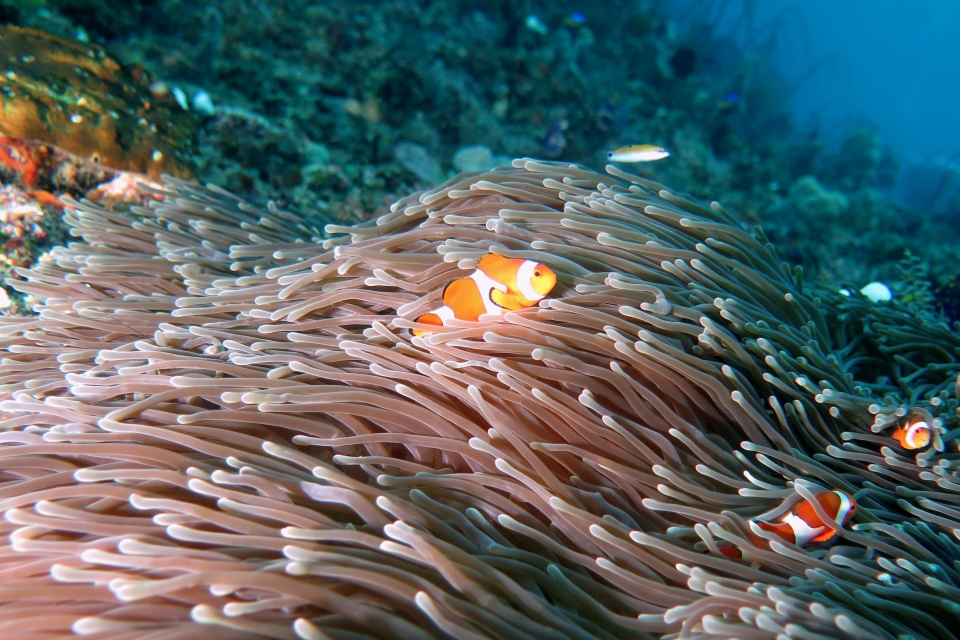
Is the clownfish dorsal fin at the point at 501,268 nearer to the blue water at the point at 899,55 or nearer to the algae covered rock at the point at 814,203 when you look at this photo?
the algae covered rock at the point at 814,203

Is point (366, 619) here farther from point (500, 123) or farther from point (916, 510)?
point (500, 123)

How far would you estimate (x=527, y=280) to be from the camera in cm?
171

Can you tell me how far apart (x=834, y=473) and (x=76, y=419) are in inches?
98.9

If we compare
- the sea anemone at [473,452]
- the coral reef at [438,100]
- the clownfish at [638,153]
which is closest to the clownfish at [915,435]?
the sea anemone at [473,452]

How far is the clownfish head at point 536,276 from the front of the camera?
5.56 ft

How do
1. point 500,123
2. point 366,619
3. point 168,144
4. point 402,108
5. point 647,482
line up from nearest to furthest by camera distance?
point 366,619 → point 647,482 → point 168,144 → point 402,108 → point 500,123

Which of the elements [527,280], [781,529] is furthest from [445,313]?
[781,529]

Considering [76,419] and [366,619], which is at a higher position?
[76,419]

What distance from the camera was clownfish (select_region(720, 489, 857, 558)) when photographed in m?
1.52

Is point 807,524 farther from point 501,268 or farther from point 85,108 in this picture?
point 85,108

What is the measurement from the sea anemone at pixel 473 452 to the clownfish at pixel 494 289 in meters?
0.07

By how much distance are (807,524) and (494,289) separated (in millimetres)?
1187

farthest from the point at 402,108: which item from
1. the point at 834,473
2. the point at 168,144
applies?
the point at 834,473

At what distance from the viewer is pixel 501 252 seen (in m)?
1.90
